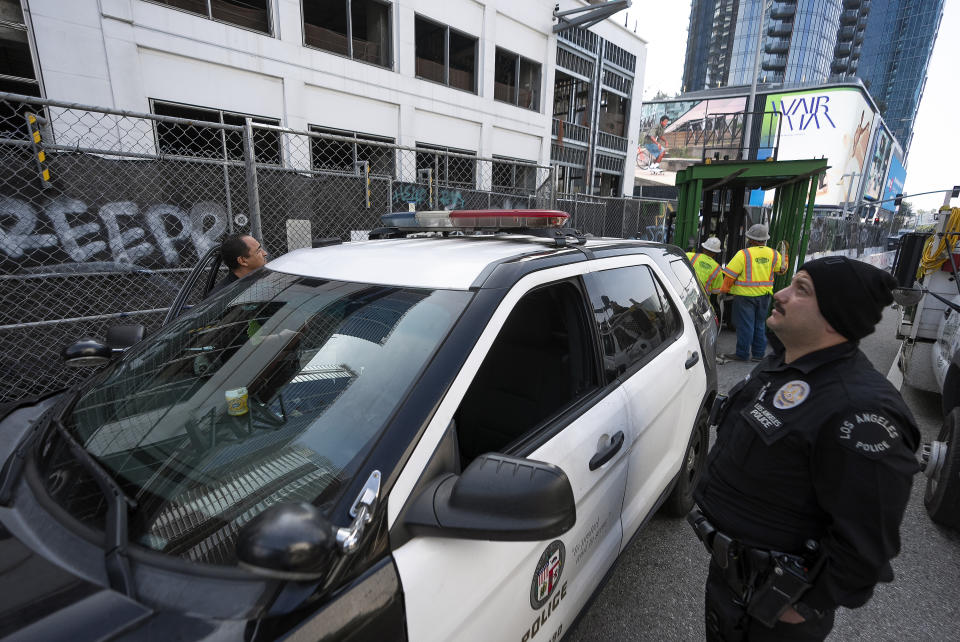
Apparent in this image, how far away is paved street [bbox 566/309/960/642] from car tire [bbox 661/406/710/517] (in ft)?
0.36

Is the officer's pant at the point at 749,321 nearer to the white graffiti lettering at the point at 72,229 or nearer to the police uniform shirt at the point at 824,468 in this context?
the police uniform shirt at the point at 824,468

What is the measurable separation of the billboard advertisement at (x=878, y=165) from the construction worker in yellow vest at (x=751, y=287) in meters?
58.9

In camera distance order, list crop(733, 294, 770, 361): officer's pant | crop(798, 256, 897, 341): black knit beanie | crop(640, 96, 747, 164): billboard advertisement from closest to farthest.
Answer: crop(798, 256, 897, 341): black knit beanie, crop(733, 294, 770, 361): officer's pant, crop(640, 96, 747, 164): billboard advertisement

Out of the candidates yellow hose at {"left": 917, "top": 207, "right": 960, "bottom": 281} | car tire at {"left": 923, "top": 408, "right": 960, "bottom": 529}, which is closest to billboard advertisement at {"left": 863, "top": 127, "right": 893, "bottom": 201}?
yellow hose at {"left": 917, "top": 207, "right": 960, "bottom": 281}

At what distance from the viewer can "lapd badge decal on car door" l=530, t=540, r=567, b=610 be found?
142 centimetres

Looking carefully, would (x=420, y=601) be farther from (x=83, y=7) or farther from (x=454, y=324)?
(x=83, y=7)

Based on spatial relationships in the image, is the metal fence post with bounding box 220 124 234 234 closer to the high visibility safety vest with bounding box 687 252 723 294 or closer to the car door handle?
the car door handle

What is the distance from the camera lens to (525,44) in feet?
54.3

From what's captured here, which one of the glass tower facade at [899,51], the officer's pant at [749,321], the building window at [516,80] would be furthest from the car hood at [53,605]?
→ the glass tower facade at [899,51]

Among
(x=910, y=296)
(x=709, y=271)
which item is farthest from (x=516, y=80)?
(x=910, y=296)

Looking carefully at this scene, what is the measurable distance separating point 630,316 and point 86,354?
2.47 m

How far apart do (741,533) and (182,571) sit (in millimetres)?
1620

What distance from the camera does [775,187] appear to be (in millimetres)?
8398

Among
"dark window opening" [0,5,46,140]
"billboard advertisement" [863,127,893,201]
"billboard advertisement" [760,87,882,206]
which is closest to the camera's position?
"dark window opening" [0,5,46,140]
